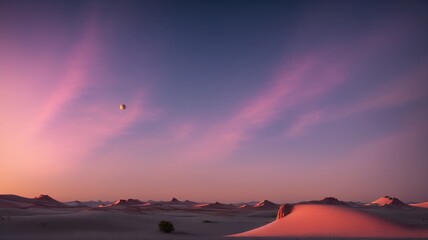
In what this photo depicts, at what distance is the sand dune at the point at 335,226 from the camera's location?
72.1ft

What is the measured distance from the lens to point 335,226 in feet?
77.5

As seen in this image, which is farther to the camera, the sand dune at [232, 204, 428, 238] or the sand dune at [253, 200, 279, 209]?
the sand dune at [253, 200, 279, 209]

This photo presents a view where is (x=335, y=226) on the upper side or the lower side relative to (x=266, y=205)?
lower

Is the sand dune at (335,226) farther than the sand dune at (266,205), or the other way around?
the sand dune at (266,205)

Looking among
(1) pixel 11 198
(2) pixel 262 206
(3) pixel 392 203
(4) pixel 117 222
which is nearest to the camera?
(4) pixel 117 222

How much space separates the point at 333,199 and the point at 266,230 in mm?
71087

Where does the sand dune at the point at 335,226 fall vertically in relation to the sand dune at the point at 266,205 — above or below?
below

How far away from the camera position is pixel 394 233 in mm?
21641

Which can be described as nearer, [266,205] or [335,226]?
[335,226]

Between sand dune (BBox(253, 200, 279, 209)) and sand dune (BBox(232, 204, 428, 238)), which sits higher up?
sand dune (BBox(253, 200, 279, 209))

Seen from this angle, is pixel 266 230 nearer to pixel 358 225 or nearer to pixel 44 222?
pixel 358 225

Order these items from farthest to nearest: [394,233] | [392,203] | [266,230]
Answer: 1. [392,203]
2. [266,230]
3. [394,233]

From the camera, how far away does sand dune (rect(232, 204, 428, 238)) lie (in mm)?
21984

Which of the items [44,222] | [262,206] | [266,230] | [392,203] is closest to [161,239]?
[266,230]
